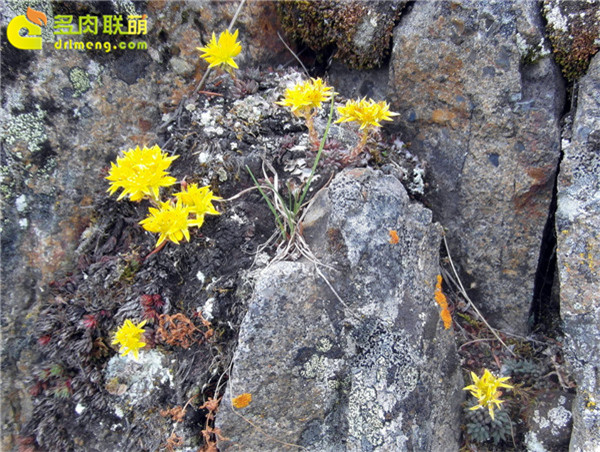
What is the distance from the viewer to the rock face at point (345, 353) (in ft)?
9.25

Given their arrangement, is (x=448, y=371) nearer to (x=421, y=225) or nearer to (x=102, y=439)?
(x=421, y=225)

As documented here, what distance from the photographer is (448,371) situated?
3145mm

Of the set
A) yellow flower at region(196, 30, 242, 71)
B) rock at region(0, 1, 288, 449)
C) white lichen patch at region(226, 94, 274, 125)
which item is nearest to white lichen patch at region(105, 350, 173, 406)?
rock at region(0, 1, 288, 449)

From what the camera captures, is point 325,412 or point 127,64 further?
point 127,64

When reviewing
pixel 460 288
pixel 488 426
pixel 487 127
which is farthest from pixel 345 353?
pixel 487 127

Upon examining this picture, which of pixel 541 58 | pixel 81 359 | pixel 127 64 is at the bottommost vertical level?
pixel 81 359

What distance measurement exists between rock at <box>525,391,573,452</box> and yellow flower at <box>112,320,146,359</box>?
9.62 ft

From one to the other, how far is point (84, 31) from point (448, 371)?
398 centimetres

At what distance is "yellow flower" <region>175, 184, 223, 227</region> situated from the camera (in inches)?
122

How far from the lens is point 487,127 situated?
3.54m

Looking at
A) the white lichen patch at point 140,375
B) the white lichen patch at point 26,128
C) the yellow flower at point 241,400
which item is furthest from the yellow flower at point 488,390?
the white lichen patch at point 26,128

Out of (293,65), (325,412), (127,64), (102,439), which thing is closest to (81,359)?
(102,439)
